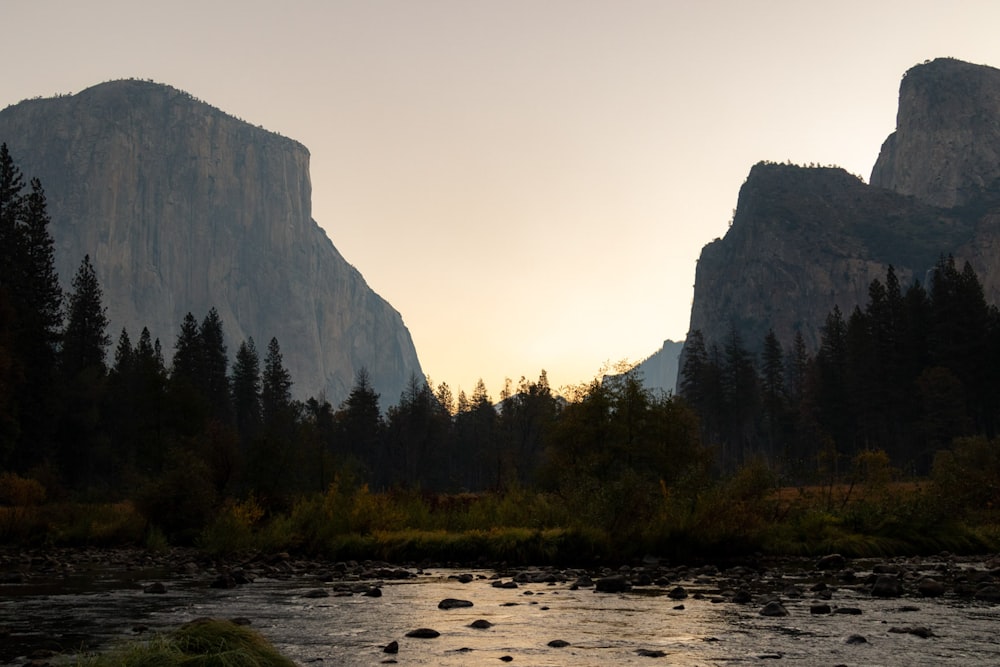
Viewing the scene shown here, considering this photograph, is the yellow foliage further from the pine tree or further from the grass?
the pine tree

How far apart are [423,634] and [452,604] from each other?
10.9 feet

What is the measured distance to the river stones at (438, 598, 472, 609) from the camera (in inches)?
640

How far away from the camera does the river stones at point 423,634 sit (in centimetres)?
1310

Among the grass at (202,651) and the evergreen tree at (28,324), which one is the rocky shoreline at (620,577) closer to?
the grass at (202,651)

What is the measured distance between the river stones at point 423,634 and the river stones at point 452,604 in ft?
9.67

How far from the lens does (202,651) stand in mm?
8555

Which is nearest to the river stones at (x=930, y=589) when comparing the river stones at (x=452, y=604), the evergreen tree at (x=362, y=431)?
the river stones at (x=452, y=604)

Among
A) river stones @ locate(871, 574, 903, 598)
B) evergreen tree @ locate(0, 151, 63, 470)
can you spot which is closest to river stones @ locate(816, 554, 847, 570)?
river stones @ locate(871, 574, 903, 598)

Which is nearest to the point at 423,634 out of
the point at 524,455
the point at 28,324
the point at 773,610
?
the point at 773,610

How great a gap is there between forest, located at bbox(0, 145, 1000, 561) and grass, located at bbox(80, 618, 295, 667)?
1667 cm

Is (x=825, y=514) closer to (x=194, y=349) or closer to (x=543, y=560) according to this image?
(x=543, y=560)

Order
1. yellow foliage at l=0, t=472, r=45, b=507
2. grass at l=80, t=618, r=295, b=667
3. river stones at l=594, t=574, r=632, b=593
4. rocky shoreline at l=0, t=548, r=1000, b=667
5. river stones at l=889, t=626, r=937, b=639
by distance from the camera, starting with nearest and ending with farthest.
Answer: grass at l=80, t=618, r=295, b=667
river stones at l=889, t=626, r=937, b=639
rocky shoreline at l=0, t=548, r=1000, b=667
river stones at l=594, t=574, r=632, b=593
yellow foliage at l=0, t=472, r=45, b=507

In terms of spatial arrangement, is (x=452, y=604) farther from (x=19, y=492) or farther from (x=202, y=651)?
(x=19, y=492)

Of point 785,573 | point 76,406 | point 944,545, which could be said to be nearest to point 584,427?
point 944,545
